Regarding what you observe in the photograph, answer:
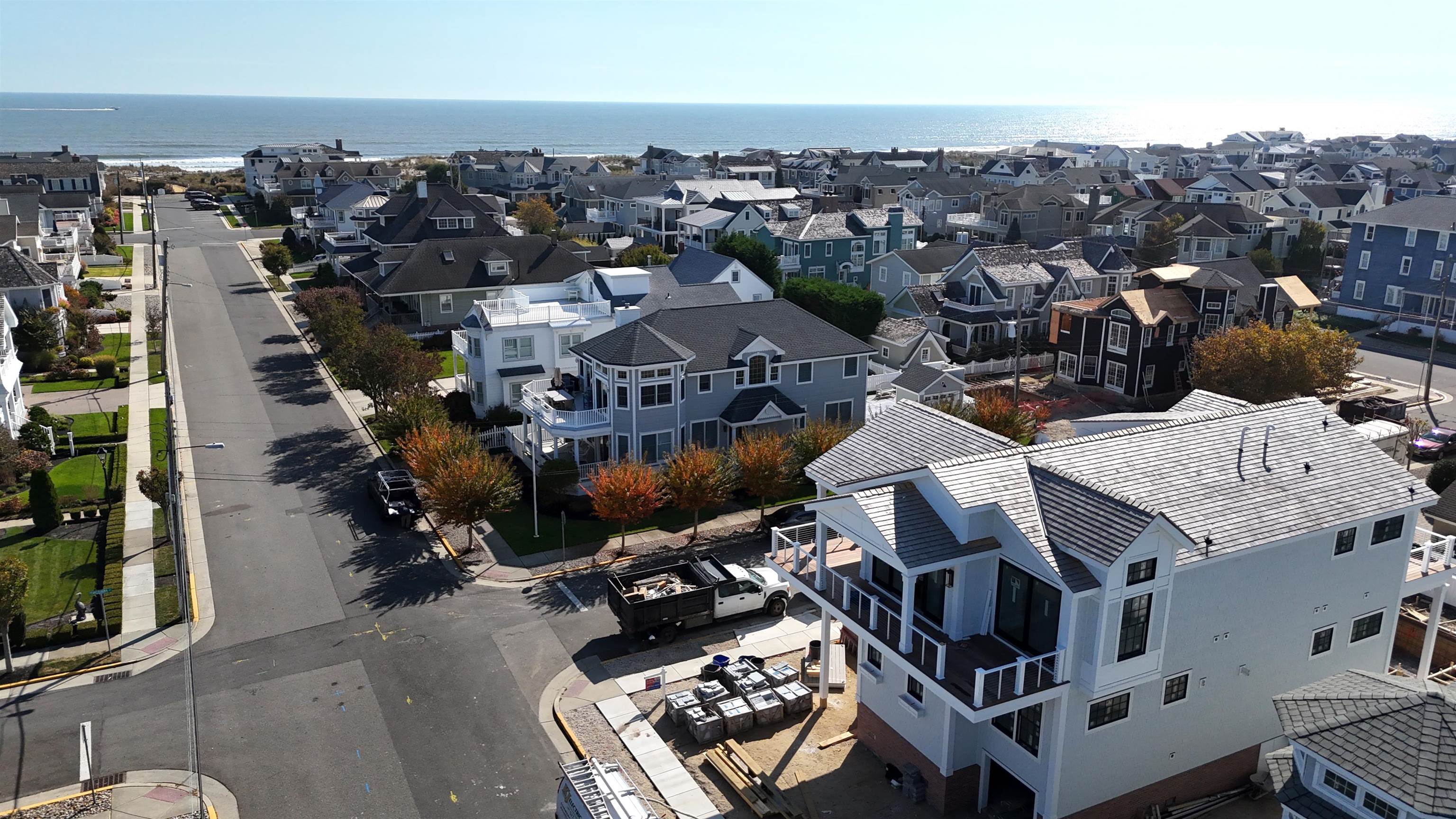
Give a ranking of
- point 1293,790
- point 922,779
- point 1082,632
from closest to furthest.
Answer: point 1293,790 < point 1082,632 < point 922,779

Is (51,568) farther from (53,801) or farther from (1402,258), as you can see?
(1402,258)

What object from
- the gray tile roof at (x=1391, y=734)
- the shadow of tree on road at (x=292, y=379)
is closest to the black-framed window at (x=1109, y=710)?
the gray tile roof at (x=1391, y=734)

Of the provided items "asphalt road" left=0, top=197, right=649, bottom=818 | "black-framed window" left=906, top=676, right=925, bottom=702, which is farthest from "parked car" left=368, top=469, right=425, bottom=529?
"black-framed window" left=906, top=676, right=925, bottom=702

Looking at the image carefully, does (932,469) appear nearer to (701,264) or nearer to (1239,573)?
(1239,573)

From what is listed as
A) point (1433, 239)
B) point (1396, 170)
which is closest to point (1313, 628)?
point (1433, 239)

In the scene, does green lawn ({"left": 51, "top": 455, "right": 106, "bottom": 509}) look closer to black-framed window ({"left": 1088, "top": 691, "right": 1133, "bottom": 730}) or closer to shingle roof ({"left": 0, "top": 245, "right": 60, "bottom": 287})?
shingle roof ({"left": 0, "top": 245, "right": 60, "bottom": 287})

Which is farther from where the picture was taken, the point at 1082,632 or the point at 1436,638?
the point at 1436,638

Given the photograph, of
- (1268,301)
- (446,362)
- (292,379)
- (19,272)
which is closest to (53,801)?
(292,379)
